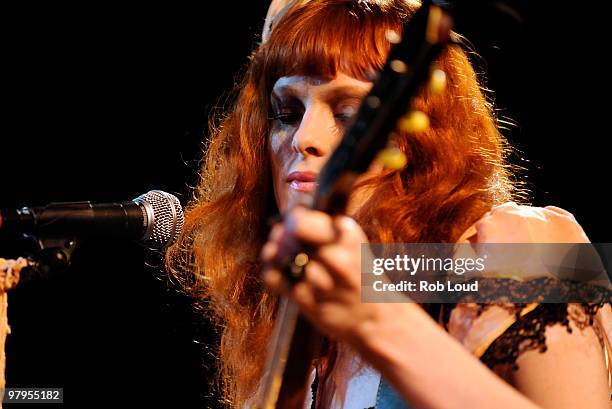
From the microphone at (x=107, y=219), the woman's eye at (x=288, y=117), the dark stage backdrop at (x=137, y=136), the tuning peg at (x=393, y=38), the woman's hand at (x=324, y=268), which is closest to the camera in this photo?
the woman's hand at (x=324, y=268)

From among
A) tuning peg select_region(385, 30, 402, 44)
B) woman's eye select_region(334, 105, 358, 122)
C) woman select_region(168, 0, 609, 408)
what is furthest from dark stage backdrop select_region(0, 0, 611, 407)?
woman's eye select_region(334, 105, 358, 122)

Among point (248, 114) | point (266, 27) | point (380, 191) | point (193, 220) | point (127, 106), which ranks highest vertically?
point (127, 106)

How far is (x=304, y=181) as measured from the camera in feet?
5.82

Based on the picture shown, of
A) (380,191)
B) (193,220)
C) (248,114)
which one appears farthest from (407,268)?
(193,220)

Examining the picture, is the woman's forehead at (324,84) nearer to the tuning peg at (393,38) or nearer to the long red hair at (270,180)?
the long red hair at (270,180)

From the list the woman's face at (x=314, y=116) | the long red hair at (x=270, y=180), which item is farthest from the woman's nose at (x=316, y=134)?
the long red hair at (x=270, y=180)

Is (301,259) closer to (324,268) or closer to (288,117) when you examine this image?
(324,268)

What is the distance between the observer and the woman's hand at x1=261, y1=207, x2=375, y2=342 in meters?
0.92

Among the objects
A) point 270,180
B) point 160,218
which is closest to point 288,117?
point 270,180

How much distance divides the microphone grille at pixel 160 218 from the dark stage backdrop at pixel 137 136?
49.0 inches

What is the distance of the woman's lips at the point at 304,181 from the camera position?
1.75 meters

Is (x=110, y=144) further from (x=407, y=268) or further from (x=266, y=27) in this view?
(x=407, y=268)

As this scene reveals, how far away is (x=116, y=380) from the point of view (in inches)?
121

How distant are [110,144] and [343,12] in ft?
5.36
